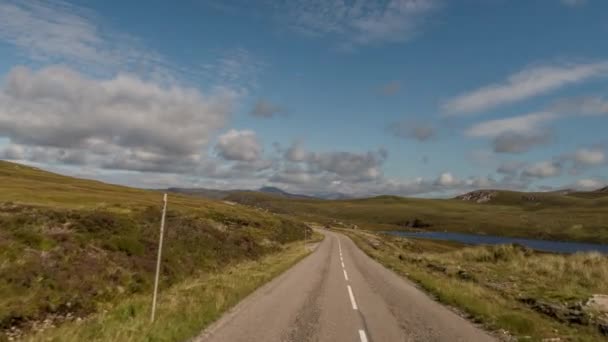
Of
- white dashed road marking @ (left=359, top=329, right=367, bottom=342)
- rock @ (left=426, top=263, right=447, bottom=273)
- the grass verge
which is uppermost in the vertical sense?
white dashed road marking @ (left=359, top=329, right=367, bottom=342)

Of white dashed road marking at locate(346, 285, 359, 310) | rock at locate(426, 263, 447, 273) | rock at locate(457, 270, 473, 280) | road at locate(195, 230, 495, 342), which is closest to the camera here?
road at locate(195, 230, 495, 342)

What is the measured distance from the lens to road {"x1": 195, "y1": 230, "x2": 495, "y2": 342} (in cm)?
1095

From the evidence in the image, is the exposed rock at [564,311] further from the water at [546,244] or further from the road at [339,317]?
the water at [546,244]

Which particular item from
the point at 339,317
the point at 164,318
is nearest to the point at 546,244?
the point at 339,317

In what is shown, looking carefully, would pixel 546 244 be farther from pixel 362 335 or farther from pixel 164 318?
pixel 164 318

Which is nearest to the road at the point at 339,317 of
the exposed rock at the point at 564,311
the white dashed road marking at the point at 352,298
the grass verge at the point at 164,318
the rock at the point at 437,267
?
the white dashed road marking at the point at 352,298

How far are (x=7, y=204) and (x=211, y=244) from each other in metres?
14.2

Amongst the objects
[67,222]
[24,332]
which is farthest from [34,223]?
[24,332]

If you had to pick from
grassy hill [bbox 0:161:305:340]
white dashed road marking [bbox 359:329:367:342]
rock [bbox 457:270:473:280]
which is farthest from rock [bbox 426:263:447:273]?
white dashed road marking [bbox 359:329:367:342]

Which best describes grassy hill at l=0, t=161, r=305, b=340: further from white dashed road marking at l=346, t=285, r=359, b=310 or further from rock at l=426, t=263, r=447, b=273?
rock at l=426, t=263, r=447, b=273

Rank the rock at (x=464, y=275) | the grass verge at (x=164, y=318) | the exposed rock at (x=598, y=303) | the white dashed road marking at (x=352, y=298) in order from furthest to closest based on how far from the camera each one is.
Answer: the rock at (x=464, y=275), the white dashed road marking at (x=352, y=298), the exposed rock at (x=598, y=303), the grass verge at (x=164, y=318)

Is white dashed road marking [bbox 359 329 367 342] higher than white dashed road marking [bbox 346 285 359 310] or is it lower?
higher

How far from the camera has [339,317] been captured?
13.5 meters

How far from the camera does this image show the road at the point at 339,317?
1095 centimetres
